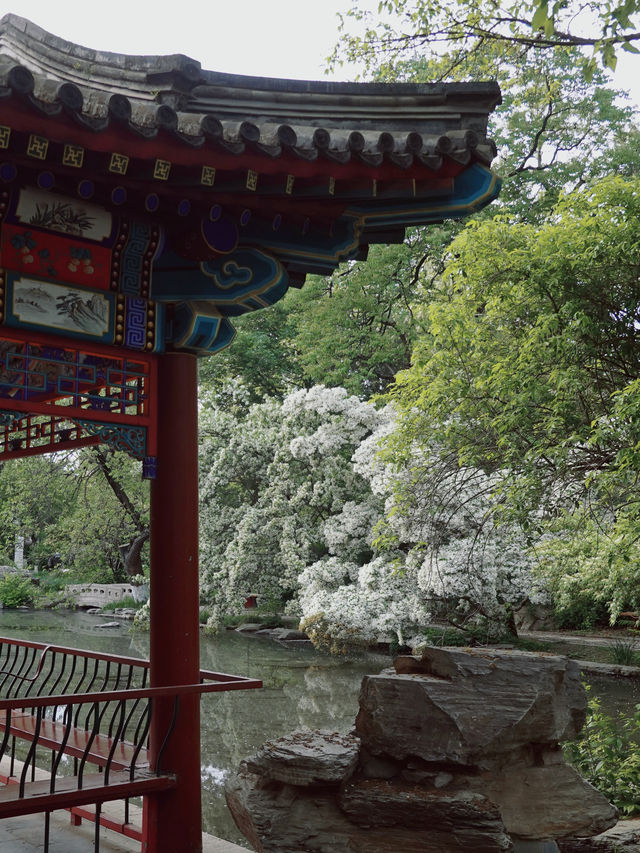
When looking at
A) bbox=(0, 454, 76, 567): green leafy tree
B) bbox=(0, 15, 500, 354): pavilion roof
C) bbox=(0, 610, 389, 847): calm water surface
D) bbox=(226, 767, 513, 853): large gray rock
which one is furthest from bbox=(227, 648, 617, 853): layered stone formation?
bbox=(0, 454, 76, 567): green leafy tree

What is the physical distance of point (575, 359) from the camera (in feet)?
24.5

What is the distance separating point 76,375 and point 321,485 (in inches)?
516

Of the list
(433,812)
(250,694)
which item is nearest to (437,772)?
(433,812)

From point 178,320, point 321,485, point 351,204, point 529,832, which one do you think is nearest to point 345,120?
point 351,204

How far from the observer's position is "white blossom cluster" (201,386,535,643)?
1469cm

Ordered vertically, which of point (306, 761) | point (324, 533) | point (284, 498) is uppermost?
point (284, 498)

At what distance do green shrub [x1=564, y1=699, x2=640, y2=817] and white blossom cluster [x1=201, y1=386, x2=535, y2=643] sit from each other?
20.4ft

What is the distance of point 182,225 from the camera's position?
475cm

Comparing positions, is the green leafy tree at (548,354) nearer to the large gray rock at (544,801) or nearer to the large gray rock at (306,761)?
the large gray rock at (544,801)

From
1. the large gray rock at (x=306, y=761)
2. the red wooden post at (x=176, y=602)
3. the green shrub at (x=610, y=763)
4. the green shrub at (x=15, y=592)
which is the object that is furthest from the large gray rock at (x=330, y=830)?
the green shrub at (x=15, y=592)

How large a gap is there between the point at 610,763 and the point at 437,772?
282cm

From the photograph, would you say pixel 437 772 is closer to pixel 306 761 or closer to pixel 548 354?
pixel 306 761

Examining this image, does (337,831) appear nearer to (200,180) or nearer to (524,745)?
(524,745)

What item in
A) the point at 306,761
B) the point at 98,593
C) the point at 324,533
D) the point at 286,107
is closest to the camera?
the point at 286,107
